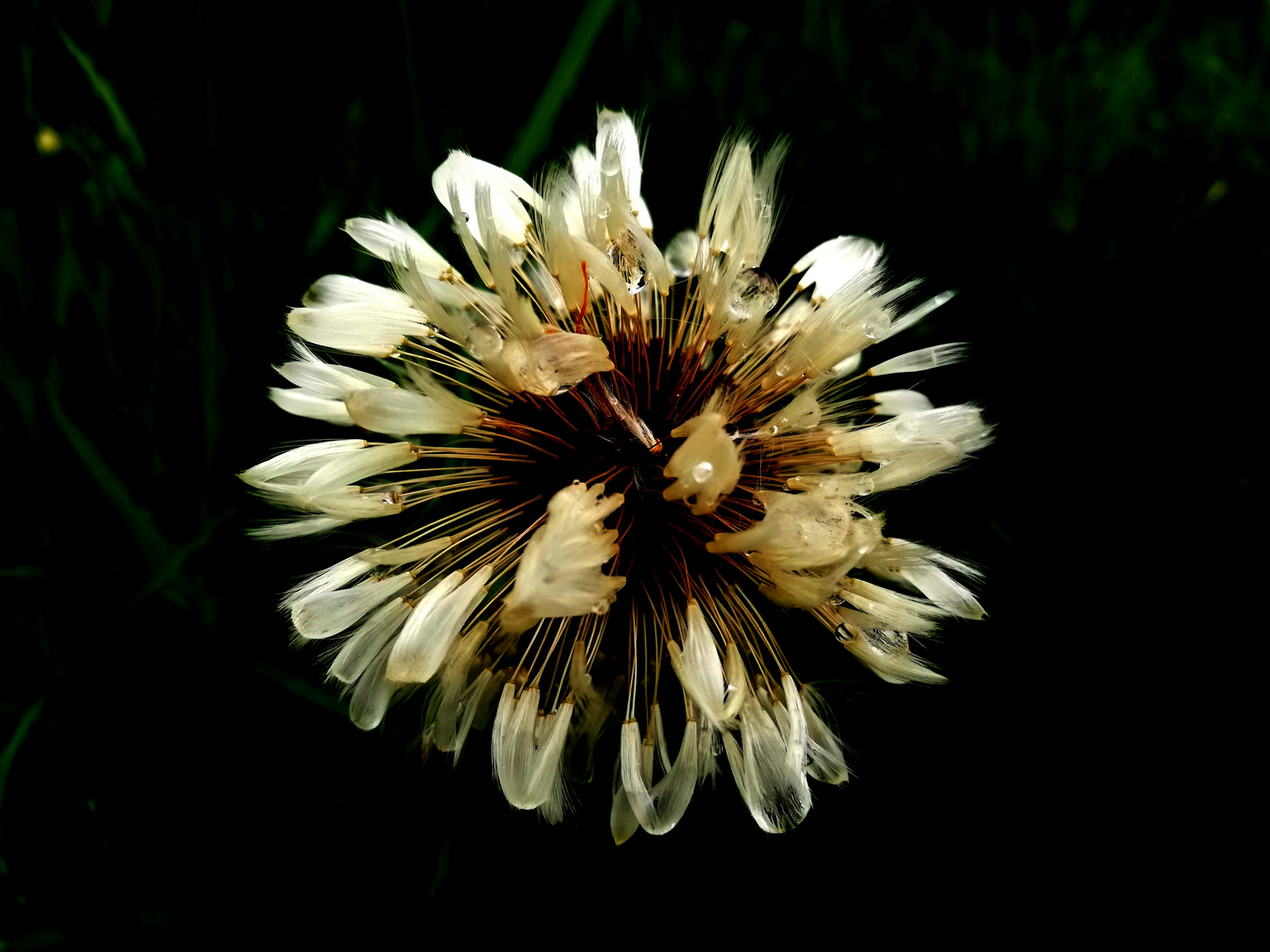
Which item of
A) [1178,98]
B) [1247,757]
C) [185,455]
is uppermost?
[185,455]

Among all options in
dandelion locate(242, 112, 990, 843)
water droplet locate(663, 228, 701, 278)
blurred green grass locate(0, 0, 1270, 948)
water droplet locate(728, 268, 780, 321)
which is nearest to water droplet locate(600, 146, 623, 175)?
dandelion locate(242, 112, 990, 843)

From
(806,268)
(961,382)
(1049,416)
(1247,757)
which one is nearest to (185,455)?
(806,268)

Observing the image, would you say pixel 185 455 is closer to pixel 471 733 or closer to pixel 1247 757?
pixel 471 733

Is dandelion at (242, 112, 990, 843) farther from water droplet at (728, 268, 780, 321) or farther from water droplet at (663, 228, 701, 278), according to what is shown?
water droplet at (663, 228, 701, 278)

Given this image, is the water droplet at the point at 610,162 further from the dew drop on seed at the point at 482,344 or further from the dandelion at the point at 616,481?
the dew drop on seed at the point at 482,344

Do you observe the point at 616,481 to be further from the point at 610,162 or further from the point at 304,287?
the point at 304,287

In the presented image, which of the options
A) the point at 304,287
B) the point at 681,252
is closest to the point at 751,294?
the point at 681,252

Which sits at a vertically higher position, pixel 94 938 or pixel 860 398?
pixel 860 398
